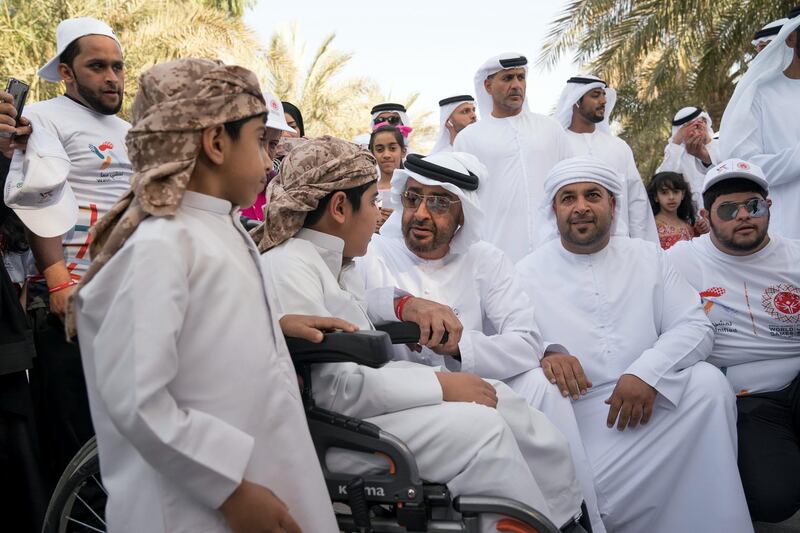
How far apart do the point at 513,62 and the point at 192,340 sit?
5.20 meters

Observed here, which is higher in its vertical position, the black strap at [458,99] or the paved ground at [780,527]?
the black strap at [458,99]

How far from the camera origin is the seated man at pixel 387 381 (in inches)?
87.6

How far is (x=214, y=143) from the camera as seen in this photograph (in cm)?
191

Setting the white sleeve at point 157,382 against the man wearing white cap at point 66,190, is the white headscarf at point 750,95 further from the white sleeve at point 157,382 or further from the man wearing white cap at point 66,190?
the white sleeve at point 157,382

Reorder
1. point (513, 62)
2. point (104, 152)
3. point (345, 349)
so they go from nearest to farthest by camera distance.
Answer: point (345, 349)
point (104, 152)
point (513, 62)

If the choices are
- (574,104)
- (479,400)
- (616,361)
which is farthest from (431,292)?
(574,104)

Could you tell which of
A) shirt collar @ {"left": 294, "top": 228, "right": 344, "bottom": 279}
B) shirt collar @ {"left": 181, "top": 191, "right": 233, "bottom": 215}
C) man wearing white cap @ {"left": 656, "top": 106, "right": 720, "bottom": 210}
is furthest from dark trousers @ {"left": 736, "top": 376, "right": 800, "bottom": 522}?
man wearing white cap @ {"left": 656, "top": 106, "right": 720, "bottom": 210}

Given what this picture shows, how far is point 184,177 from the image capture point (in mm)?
1824

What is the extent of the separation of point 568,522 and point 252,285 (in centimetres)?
135

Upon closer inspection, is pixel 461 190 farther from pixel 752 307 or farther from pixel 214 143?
pixel 214 143

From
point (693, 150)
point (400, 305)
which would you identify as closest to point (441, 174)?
point (400, 305)

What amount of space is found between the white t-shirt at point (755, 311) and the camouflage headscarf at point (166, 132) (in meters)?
2.72

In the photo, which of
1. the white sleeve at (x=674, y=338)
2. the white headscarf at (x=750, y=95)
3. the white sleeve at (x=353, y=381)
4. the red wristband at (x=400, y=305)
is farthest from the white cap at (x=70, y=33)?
the white headscarf at (x=750, y=95)

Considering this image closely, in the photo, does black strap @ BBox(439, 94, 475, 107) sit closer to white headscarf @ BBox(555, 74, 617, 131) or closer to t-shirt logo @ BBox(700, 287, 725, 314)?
white headscarf @ BBox(555, 74, 617, 131)
